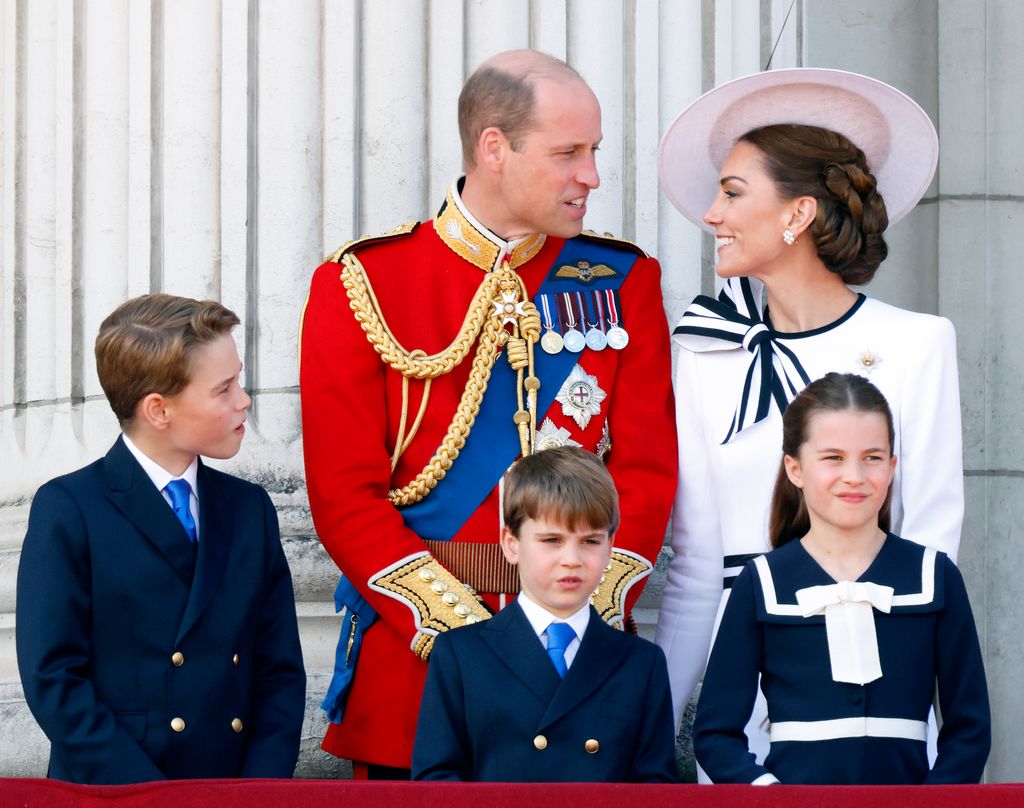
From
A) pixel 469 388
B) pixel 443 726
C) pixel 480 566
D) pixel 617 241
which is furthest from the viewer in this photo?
pixel 617 241

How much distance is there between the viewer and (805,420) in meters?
3.38

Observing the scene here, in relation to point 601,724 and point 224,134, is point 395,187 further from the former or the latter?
point 601,724

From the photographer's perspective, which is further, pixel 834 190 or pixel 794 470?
pixel 834 190

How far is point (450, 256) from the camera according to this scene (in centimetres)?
394

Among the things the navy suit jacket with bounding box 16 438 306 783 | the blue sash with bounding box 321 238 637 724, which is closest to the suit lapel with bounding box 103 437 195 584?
the navy suit jacket with bounding box 16 438 306 783

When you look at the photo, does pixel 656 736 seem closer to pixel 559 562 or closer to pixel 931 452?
pixel 559 562

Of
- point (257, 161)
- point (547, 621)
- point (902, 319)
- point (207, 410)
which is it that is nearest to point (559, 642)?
point (547, 621)

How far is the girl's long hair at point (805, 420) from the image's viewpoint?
3.36 m

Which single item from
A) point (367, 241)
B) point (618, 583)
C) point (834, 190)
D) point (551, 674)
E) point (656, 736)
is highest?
point (834, 190)

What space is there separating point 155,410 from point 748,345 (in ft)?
3.92

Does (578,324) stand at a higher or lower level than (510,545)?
higher

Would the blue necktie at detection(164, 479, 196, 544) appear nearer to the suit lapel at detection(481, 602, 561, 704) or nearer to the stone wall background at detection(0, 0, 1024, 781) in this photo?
the suit lapel at detection(481, 602, 561, 704)

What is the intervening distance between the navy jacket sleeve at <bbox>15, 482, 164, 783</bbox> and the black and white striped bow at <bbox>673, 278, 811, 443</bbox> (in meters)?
1.31

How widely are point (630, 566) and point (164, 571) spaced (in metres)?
0.91
